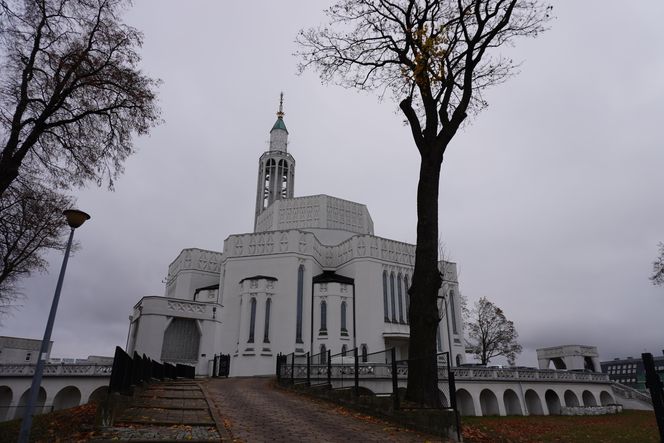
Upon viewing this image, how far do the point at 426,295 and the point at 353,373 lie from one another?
11.9 metres

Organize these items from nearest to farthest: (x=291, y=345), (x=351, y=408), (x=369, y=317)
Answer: (x=351, y=408) → (x=291, y=345) → (x=369, y=317)

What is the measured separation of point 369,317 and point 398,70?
29.8 metres

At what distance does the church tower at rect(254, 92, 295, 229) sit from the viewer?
192 feet

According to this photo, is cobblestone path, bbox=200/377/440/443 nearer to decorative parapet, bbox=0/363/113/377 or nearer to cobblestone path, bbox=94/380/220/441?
cobblestone path, bbox=94/380/220/441

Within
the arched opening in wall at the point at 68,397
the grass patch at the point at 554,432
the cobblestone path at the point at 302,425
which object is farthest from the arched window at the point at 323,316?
the cobblestone path at the point at 302,425

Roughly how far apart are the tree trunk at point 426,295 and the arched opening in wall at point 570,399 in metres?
36.9

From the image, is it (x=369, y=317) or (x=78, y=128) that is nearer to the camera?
(x=78, y=128)

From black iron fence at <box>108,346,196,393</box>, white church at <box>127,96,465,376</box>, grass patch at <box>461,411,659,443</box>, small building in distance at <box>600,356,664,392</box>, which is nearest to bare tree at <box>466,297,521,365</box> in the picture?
white church at <box>127,96,465,376</box>

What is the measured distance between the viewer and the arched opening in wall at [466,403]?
3109 cm

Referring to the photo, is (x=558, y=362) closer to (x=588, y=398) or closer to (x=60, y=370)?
(x=588, y=398)

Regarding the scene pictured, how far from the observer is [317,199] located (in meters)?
52.8

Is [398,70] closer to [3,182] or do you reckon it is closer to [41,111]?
[41,111]

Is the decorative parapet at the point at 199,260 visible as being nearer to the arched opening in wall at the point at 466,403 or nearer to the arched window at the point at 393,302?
the arched window at the point at 393,302

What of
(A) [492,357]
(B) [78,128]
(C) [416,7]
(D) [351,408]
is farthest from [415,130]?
(A) [492,357]
